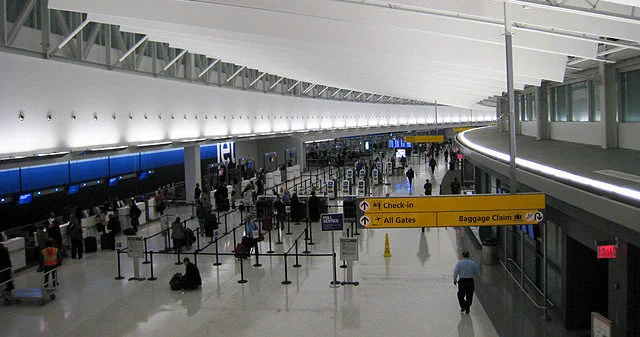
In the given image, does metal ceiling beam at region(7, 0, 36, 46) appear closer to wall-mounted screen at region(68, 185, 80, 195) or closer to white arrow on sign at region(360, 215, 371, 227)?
wall-mounted screen at region(68, 185, 80, 195)

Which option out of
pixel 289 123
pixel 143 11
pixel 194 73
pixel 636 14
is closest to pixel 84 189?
pixel 194 73

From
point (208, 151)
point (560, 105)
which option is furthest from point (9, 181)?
point (560, 105)

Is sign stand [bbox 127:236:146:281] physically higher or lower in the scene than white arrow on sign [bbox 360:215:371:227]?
lower

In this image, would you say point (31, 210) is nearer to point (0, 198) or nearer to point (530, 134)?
point (0, 198)

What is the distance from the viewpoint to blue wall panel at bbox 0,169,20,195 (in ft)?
53.9

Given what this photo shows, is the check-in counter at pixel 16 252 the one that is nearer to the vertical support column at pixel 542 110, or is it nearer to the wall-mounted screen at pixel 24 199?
the wall-mounted screen at pixel 24 199

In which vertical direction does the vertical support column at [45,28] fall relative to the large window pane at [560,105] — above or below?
above

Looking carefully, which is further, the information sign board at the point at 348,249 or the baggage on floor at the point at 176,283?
the baggage on floor at the point at 176,283

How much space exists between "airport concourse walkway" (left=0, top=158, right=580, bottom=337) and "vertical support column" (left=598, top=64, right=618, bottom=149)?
11.3 ft

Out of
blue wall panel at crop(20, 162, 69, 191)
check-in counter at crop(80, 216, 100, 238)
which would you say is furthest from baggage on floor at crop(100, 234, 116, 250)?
blue wall panel at crop(20, 162, 69, 191)

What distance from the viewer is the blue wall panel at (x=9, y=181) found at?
16438 mm

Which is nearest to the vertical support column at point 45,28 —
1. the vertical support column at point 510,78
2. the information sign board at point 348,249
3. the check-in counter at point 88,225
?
the check-in counter at point 88,225

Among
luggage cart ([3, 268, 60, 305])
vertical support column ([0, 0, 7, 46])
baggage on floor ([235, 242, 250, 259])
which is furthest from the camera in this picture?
baggage on floor ([235, 242, 250, 259])

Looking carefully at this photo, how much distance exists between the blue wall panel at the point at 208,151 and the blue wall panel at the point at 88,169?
372 inches
